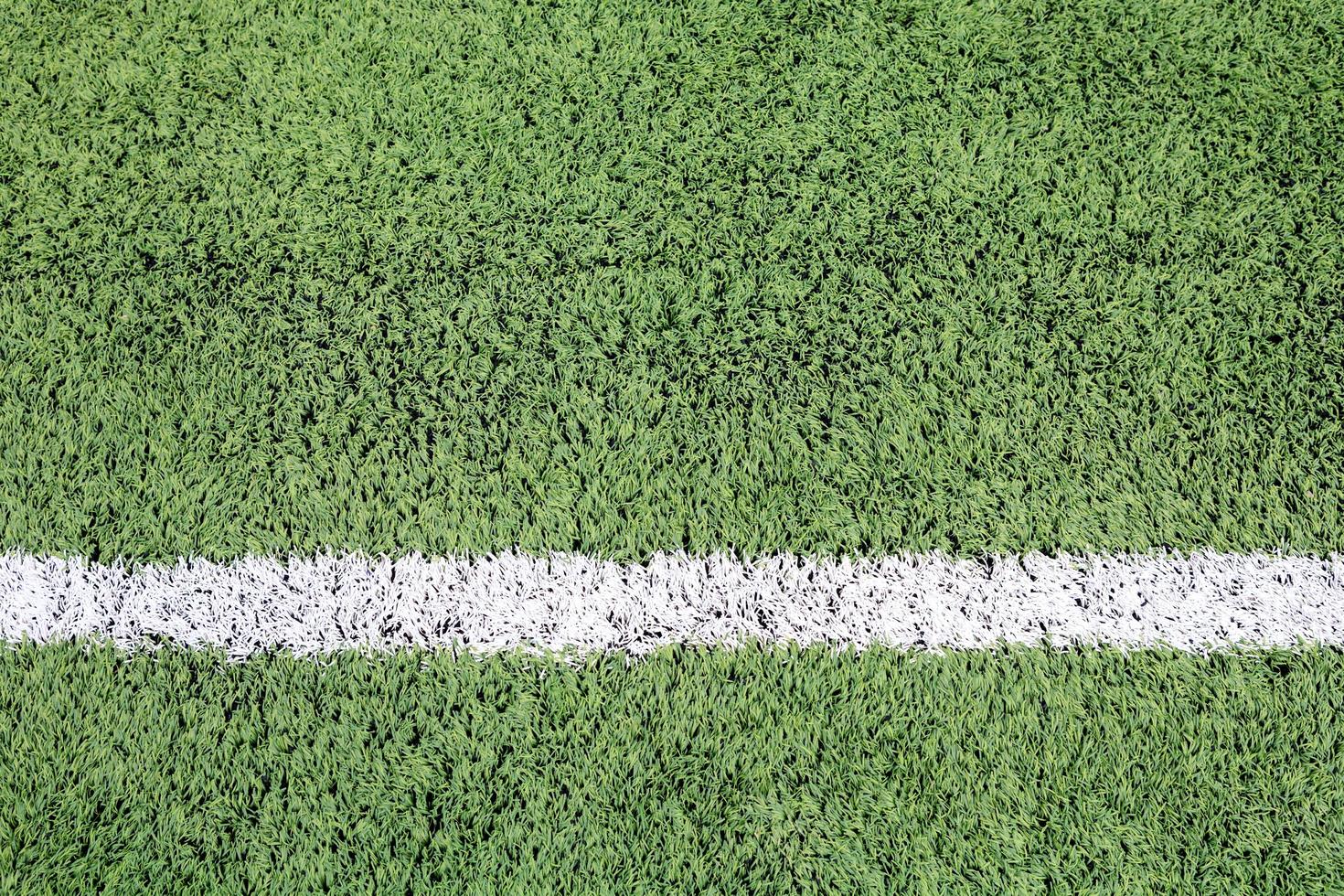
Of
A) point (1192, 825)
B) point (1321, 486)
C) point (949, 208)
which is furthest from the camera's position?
point (949, 208)

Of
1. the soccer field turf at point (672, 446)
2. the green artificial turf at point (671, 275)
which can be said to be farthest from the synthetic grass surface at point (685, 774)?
the green artificial turf at point (671, 275)

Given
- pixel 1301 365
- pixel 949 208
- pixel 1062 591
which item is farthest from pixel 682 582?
pixel 1301 365

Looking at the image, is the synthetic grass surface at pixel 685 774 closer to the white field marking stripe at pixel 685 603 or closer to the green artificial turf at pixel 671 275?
the white field marking stripe at pixel 685 603

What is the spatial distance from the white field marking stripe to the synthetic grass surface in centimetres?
4

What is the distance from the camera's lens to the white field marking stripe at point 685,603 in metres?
1.21

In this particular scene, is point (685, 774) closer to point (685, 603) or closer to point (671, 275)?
point (685, 603)

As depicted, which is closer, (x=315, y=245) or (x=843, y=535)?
(x=843, y=535)

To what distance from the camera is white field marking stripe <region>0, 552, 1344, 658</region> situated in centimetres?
Answer: 121

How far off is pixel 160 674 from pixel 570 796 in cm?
74

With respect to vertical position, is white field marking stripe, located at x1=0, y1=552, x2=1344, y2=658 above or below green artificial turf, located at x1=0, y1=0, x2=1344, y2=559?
below

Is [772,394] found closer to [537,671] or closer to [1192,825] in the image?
[537,671]

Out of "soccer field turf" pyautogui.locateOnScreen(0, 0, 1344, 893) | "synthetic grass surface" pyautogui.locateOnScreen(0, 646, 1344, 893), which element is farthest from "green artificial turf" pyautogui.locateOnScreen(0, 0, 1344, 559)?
"synthetic grass surface" pyautogui.locateOnScreen(0, 646, 1344, 893)

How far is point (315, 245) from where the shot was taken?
1.39 meters

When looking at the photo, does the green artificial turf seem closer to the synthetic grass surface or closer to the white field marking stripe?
the white field marking stripe
